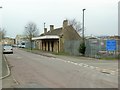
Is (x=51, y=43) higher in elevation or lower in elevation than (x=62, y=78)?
higher

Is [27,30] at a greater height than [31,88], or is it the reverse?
[27,30]


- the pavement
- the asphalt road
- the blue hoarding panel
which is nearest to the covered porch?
the blue hoarding panel

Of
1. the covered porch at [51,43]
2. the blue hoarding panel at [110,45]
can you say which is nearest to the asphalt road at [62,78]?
the blue hoarding panel at [110,45]

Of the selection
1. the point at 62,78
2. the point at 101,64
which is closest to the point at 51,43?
the point at 101,64

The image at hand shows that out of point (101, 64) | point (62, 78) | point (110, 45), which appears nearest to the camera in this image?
point (62, 78)

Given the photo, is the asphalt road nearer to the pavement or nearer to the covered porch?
the pavement

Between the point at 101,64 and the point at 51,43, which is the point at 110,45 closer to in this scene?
the point at 101,64

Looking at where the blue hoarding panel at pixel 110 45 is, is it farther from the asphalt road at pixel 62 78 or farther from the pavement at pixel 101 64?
the asphalt road at pixel 62 78

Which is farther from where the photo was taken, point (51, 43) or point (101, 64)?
point (51, 43)

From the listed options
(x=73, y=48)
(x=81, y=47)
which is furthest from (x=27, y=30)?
(x=81, y=47)

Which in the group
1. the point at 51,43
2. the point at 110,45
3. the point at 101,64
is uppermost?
the point at 51,43

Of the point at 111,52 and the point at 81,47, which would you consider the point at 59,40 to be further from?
the point at 111,52

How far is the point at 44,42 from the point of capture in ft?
247

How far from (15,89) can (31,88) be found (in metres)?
0.62
